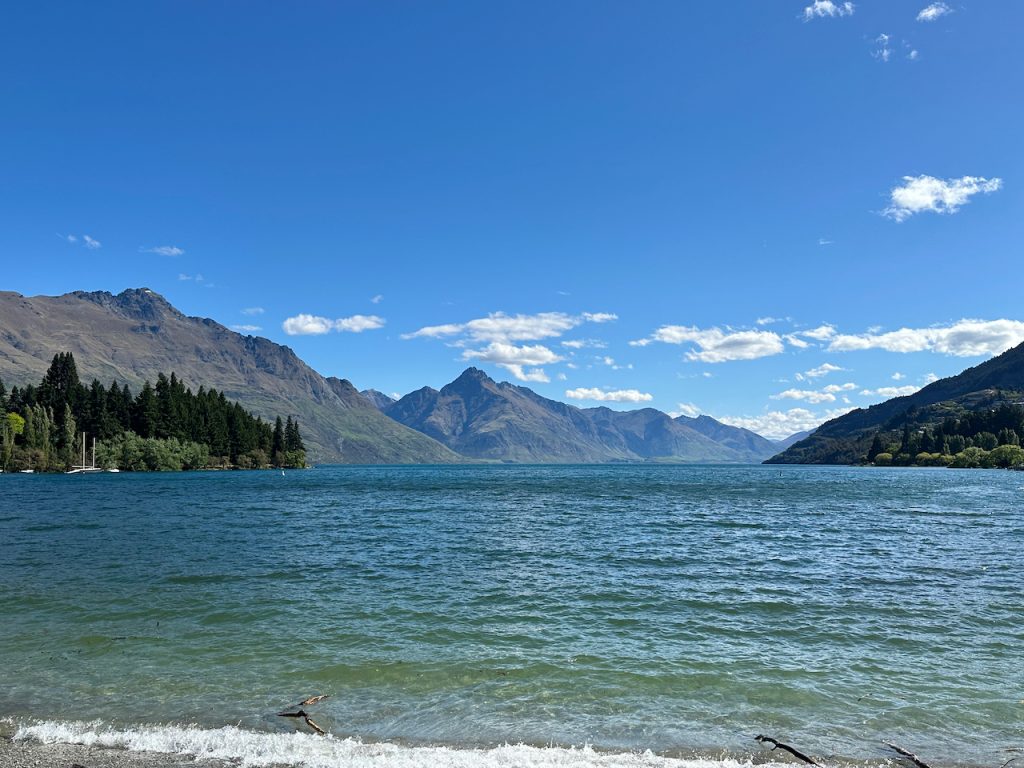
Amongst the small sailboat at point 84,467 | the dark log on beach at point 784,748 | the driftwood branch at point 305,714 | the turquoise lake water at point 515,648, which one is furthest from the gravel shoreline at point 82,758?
the small sailboat at point 84,467

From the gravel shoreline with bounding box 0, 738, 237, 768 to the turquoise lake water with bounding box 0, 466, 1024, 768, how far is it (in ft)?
1.71

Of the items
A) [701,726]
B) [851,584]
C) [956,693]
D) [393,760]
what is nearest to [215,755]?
[393,760]

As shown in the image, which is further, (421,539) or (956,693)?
(421,539)

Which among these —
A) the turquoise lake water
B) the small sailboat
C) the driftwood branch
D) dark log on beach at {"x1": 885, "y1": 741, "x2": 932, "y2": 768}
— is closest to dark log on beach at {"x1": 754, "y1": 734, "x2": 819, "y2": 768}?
the turquoise lake water

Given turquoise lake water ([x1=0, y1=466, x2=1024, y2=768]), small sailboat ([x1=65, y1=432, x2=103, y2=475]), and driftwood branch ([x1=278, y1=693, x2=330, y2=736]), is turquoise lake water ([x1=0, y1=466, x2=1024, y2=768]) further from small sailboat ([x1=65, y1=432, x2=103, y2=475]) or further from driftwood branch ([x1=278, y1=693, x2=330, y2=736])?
small sailboat ([x1=65, y1=432, x2=103, y2=475])

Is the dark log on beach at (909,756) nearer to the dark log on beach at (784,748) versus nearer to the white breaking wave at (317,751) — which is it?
the dark log on beach at (784,748)

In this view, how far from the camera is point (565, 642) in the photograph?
862 inches

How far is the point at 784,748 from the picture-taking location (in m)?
13.7

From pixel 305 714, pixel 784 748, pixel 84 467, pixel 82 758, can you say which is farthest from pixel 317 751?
pixel 84 467

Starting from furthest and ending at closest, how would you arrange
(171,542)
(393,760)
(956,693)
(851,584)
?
(171,542) → (851,584) → (956,693) → (393,760)

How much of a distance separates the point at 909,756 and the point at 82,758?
1673 cm

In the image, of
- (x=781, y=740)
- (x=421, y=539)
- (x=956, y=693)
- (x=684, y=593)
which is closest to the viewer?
(x=781, y=740)

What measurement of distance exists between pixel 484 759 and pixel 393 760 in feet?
5.94

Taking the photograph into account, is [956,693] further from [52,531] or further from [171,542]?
[52,531]
